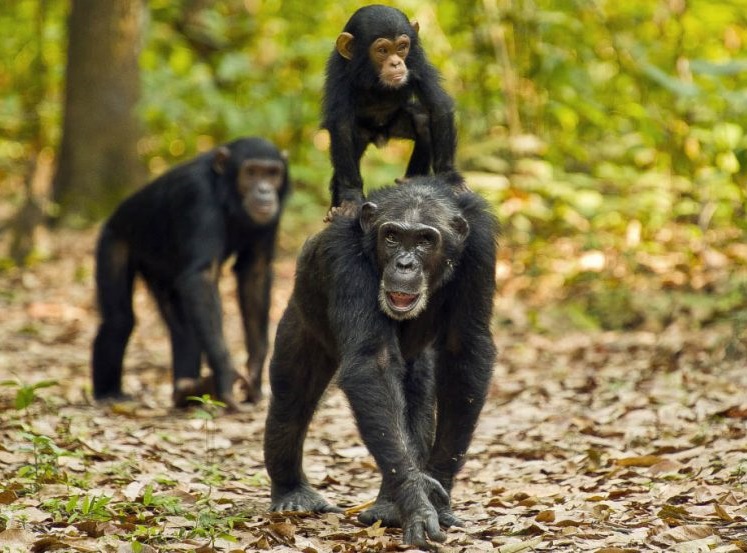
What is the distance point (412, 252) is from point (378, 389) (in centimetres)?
75

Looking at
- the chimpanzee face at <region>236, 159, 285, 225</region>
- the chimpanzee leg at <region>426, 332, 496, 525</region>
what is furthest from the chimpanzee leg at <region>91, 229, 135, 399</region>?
the chimpanzee leg at <region>426, 332, 496, 525</region>

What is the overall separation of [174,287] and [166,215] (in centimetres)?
69

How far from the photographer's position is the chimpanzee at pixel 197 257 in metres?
9.54

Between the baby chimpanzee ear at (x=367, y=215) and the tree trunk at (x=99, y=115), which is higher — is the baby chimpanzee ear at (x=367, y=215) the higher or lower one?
the lower one

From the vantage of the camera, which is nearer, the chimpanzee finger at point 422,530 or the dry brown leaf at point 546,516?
the chimpanzee finger at point 422,530

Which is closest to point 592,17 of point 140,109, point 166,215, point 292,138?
point 292,138

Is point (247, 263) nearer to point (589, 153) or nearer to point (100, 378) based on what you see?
point (100, 378)

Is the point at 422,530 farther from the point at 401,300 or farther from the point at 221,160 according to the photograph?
the point at 221,160

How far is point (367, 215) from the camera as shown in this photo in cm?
573

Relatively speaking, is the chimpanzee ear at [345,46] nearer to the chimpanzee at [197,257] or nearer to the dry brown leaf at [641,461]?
the dry brown leaf at [641,461]

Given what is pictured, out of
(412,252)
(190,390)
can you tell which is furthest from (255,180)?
(412,252)

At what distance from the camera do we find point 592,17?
15.1 metres

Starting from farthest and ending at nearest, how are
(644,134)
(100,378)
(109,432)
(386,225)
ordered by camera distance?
(644,134)
(100,378)
(109,432)
(386,225)

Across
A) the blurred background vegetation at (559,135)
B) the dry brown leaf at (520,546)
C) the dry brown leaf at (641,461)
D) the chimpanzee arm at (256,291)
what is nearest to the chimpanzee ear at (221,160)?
the chimpanzee arm at (256,291)
